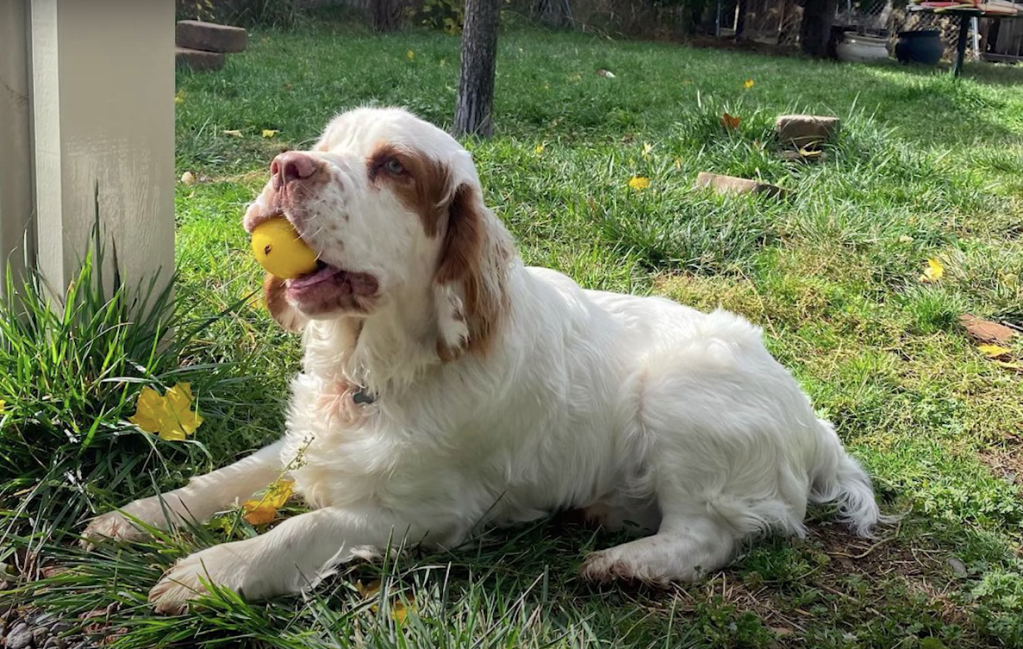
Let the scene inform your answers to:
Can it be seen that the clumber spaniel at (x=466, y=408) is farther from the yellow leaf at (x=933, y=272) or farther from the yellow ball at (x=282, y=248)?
the yellow leaf at (x=933, y=272)

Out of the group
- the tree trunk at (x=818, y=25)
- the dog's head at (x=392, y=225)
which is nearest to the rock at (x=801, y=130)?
the dog's head at (x=392, y=225)

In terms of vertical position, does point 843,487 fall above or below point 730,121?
below

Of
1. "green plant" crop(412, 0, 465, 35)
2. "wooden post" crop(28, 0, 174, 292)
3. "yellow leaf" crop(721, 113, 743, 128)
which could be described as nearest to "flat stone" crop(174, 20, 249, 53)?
"green plant" crop(412, 0, 465, 35)

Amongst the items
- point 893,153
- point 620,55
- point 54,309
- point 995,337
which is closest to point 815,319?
point 995,337

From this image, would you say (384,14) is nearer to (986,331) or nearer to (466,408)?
(986,331)

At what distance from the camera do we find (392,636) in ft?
6.75

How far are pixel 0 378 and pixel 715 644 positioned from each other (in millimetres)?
2060

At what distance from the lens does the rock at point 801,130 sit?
6.17 m

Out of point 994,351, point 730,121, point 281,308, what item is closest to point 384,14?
point 730,121

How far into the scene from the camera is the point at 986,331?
4336mm

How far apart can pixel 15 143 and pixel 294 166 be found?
128cm

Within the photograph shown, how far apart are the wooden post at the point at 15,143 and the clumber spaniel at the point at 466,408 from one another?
938 millimetres

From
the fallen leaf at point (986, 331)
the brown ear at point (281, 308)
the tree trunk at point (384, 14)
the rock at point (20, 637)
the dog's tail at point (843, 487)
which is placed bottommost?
the rock at point (20, 637)

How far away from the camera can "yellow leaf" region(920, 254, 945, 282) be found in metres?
→ 4.77
